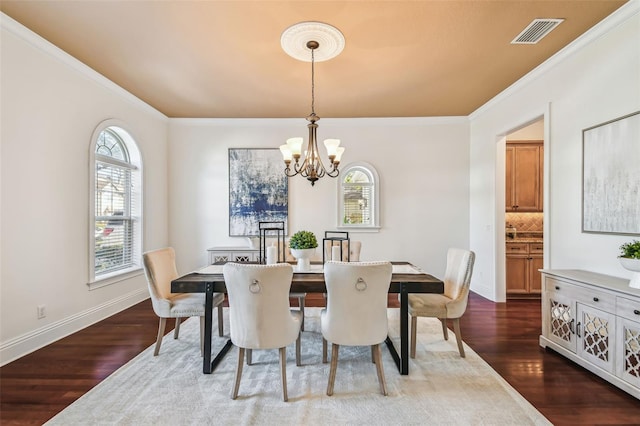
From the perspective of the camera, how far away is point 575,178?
116 inches

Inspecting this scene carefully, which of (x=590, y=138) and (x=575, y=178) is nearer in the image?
(x=590, y=138)

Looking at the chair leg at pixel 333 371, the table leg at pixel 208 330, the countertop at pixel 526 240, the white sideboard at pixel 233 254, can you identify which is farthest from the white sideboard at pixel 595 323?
the white sideboard at pixel 233 254

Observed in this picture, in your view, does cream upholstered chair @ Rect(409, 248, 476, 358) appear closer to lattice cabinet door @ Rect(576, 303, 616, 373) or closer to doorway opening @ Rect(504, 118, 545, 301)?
lattice cabinet door @ Rect(576, 303, 616, 373)

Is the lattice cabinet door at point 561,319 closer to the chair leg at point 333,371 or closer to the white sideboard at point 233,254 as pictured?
the chair leg at point 333,371

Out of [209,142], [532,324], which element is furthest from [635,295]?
[209,142]

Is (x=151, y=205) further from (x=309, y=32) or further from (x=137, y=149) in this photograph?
(x=309, y=32)

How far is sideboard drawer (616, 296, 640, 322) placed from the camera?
199 centimetres

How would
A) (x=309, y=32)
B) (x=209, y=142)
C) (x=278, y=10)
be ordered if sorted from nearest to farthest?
(x=278, y=10) < (x=309, y=32) < (x=209, y=142)

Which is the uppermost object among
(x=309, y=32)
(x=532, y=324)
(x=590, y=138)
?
(x=309, y=32)

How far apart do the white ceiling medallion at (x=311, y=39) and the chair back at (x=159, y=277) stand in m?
2.24

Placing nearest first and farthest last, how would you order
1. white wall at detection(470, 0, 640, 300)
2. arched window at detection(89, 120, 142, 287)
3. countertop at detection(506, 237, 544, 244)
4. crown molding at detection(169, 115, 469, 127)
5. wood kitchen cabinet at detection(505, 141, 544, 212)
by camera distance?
white wall at detection(470, 0, 640, 300) < arched window at detection(89, 120, 142, 287) < countertop at detection(506, 237, 544, 244) < wood kitchen cabinet at detection(505, 141, 544, 212) < crown molding at detection(169, 115, 469, 127)

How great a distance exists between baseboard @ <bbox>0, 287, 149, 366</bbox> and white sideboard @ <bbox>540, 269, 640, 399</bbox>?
15.4 feet

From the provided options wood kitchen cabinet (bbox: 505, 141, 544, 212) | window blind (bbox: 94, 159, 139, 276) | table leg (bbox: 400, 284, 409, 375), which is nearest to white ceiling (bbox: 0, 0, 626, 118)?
wood kitchen cabinet (bbox: 505, 141, 544, 212)

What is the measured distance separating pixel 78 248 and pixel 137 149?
5.57ft
